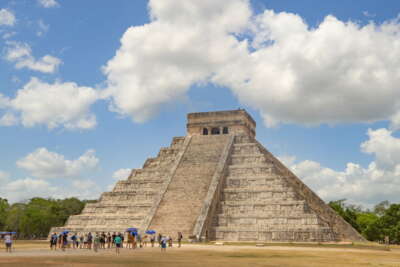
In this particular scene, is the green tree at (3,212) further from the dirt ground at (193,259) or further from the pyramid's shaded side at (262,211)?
the dirt ground at (193,259)

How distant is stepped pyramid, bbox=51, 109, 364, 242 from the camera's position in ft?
95.6

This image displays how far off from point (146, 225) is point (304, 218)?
10215 mm

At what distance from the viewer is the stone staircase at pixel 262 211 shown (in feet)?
93.1

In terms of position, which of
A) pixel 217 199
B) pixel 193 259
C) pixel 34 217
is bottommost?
pixel 193 259

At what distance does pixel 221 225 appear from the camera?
30.3 m

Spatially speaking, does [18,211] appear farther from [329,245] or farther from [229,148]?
[329,245]

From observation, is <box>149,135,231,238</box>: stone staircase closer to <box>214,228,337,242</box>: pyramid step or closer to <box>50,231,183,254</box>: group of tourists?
<box>50,231,183,254</box>: group of tourists

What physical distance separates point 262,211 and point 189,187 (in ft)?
19.9

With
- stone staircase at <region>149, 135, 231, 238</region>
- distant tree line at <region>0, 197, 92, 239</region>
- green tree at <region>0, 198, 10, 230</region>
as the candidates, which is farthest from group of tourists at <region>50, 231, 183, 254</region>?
green tree at <region>0, 198, 10, 230</region>

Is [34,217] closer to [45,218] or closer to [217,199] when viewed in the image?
[45,218]

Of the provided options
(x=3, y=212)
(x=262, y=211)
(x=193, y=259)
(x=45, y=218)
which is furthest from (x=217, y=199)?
(x=3, y=212)

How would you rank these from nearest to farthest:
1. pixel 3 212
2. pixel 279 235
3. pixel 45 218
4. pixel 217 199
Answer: pixel 279 235
pixel 217 199
pixel 45 218
pixel 3 212

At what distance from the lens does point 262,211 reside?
30.4 metres

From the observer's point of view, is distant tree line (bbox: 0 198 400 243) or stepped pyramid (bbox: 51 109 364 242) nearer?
stepped pyramid (bbox: 51 109 364 242)
